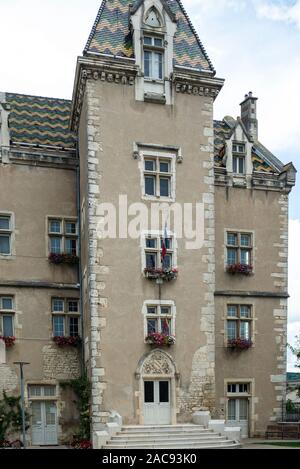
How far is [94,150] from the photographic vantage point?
2036cm

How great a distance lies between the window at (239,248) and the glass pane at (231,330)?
83.2 inches

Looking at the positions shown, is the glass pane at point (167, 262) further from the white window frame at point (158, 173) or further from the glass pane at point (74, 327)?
the glass pane at point (74, 327)

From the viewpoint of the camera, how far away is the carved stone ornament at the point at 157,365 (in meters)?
19.8

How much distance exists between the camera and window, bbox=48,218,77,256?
22.0 meters

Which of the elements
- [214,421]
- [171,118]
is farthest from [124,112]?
[214,421]

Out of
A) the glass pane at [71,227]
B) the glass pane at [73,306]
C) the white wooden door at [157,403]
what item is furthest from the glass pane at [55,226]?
the white wooden door at [157,403]

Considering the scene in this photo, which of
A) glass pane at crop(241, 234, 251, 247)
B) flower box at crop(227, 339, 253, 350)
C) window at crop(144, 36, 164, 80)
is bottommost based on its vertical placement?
flower box at crop(227, 339, 253, 350)

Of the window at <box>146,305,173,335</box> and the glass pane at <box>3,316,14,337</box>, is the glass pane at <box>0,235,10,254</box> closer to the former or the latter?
the glass pane at <box>3,316,14,337</box>

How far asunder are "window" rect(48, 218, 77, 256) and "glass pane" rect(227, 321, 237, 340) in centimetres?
594

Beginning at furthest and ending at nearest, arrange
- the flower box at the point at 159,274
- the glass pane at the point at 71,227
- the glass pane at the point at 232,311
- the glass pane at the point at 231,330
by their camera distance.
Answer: the glass pane at the point at 232,311, the glass pane at the point at 231,330, the glass pane at the point at 71,227, the flower box at the point at 159,274

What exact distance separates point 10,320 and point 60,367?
2.19 metres

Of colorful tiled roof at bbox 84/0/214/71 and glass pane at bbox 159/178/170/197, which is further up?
colorful tiled roof at bbox 84/0/214/71

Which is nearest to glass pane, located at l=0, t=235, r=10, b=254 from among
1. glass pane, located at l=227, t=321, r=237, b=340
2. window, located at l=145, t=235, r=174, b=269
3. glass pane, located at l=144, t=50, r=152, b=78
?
window, located at l=145, t=235, r=174, b=269

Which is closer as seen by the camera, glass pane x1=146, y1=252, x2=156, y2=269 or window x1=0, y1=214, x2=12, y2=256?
glass pane x1=146, y1=252, x2=156, y2=269
